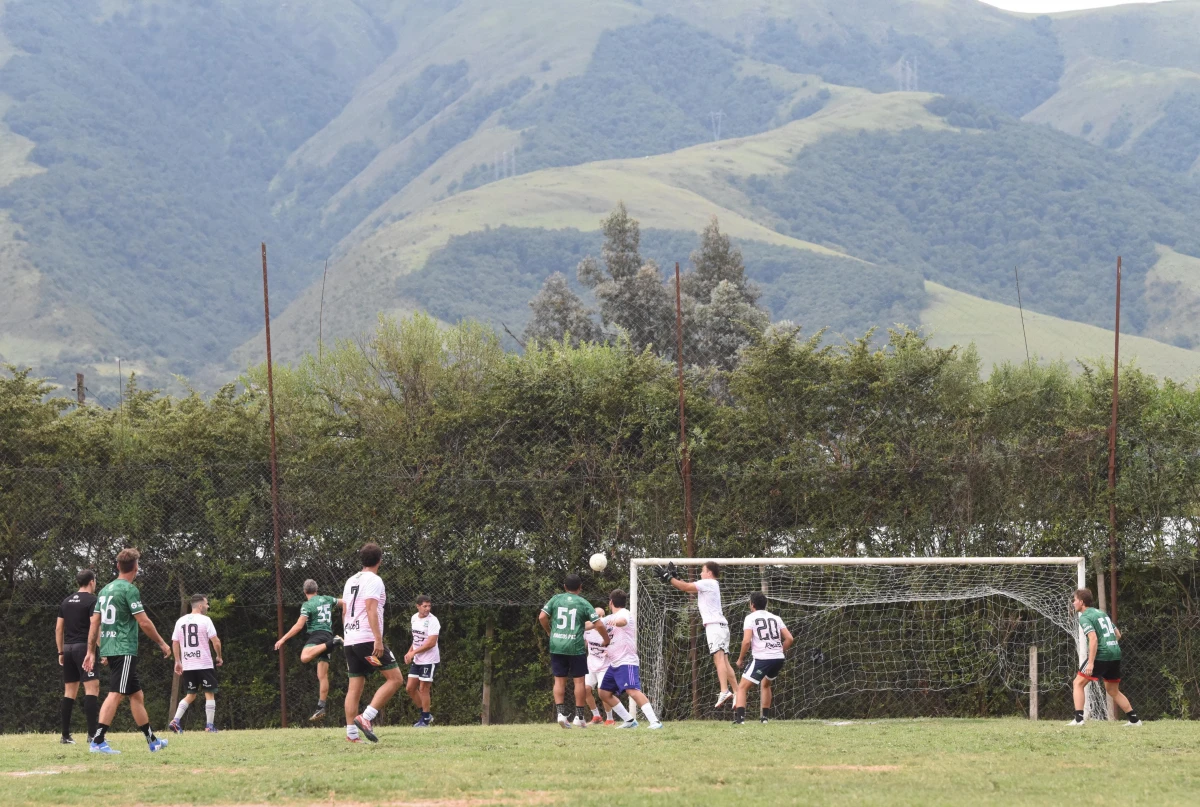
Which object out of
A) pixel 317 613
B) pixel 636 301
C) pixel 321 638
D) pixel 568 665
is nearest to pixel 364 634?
pixel 568 665

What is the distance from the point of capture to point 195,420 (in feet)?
68.2

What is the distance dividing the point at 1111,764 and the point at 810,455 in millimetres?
9789

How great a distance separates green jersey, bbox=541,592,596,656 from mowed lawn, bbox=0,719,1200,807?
35.7 inches

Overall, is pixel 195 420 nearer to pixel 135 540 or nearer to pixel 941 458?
pixel 135 540

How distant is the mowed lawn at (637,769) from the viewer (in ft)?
29.9

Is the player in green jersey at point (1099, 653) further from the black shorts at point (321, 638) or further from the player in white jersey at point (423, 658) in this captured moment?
the black shorts at point (321, 638)

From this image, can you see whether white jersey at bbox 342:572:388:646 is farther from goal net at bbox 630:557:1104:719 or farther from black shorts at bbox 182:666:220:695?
goal net at bbox 630:557:1104:719

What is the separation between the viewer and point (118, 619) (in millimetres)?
12484

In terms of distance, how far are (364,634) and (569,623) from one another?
2490 millimetres

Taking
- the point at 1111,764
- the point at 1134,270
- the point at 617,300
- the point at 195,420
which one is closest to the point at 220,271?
the point at 1134,270

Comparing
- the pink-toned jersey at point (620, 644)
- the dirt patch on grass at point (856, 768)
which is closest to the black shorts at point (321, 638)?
the pink-toned jersey at point (620, 644)

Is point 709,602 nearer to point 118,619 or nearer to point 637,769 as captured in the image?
point 637,769

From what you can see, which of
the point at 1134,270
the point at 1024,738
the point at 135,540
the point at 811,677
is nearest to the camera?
the point at 1024,738

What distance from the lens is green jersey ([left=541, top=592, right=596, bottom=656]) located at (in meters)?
14.4
